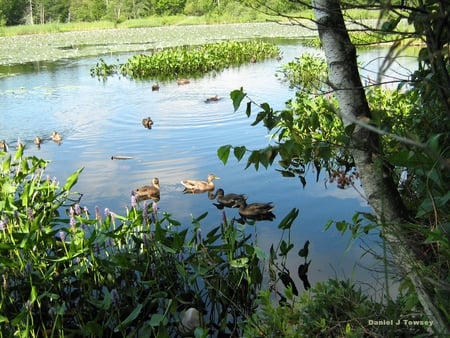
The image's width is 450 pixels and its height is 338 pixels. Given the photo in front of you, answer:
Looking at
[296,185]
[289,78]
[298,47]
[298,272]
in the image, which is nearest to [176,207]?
[296,185]

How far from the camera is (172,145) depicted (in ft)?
27.3

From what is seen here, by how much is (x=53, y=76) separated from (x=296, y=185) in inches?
514

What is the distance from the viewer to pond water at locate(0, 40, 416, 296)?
5.13 meters

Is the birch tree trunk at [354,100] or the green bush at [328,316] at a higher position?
the birch tree trunk at [354,100]

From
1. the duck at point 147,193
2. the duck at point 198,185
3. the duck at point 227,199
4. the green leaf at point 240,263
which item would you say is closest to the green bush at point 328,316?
the green leaf at point 240,263

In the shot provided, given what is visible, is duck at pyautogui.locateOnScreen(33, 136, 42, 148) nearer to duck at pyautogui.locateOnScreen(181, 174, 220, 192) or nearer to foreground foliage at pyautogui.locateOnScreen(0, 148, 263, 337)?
duck at pyautogui.locateOnScreen(181, 174, 220, 192)

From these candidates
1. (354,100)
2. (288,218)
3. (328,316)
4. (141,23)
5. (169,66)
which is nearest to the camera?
(354,100)

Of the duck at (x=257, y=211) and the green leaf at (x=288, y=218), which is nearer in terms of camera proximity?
the green leaf at (x=288, y=218)

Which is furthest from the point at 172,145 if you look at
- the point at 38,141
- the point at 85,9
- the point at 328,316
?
the point at 85,9

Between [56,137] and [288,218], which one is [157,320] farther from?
[56,137]

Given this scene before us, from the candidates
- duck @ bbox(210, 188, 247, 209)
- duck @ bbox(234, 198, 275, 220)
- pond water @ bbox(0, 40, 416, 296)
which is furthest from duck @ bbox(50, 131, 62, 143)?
duck @ bbox(234, 198, 275, 220)

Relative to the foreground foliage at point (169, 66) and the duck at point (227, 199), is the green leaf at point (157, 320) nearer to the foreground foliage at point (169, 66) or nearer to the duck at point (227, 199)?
the duck at point (227, 199)

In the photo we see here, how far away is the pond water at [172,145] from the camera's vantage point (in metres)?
5.13

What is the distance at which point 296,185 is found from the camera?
244 inches
